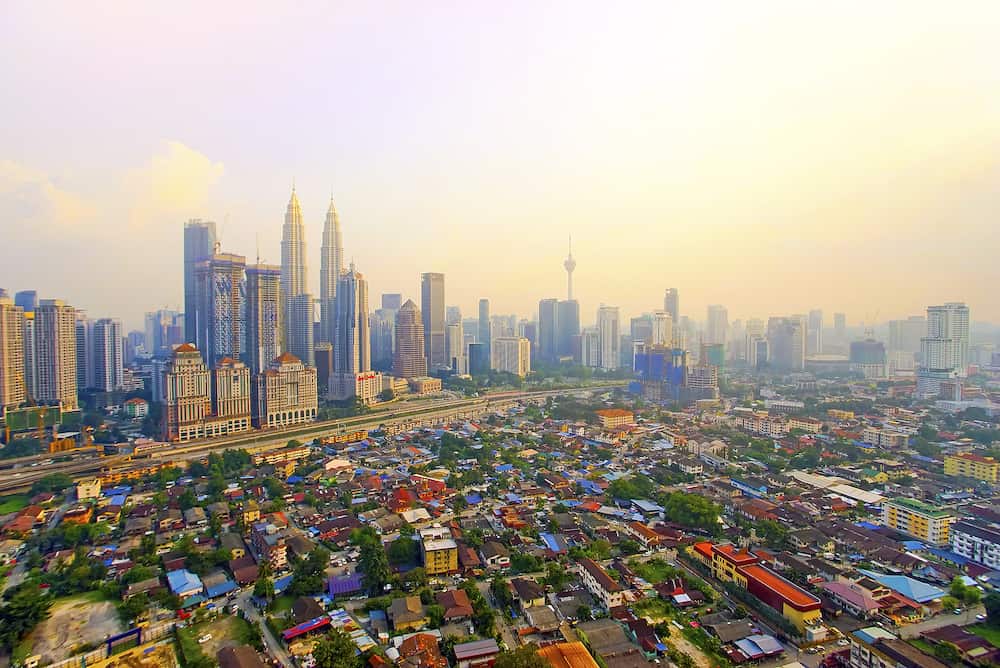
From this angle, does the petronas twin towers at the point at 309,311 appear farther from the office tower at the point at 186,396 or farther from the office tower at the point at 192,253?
the office tower at the point at 186,396

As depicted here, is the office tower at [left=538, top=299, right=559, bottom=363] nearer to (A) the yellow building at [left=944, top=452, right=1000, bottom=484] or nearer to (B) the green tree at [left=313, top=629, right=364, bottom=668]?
(A) the yellow building at [left=944, top=452, right=1000, bottom=484]

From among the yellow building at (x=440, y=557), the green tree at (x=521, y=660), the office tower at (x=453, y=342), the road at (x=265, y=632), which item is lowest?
the road at (x=265, y=632)

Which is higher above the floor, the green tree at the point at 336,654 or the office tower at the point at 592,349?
the office tower at the point at 592,349

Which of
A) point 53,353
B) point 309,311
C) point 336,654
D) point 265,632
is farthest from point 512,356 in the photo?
point 336,654

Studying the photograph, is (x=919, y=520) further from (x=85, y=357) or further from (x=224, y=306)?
(x=85, y=357)

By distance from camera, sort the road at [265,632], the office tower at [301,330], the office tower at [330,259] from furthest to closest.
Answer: the office tower at [330,259]
the office tower at [301,330]
the road at [265,632]

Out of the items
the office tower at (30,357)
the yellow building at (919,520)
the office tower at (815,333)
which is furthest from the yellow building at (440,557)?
the office tower at (815,333)

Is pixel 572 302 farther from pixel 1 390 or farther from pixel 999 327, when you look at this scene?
pixel 1 390

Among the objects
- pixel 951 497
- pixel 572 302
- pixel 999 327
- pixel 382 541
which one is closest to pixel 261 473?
pixel 382 541
